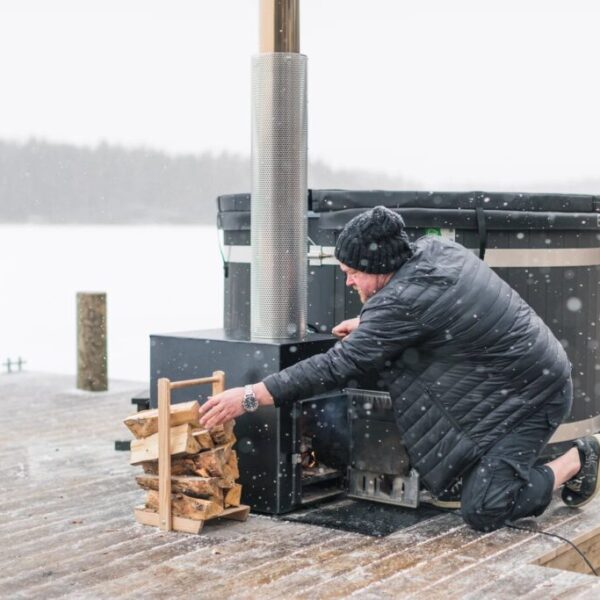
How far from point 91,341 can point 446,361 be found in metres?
3.95

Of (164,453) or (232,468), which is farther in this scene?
(232,468)

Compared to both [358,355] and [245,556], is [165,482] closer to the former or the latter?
[245,556]

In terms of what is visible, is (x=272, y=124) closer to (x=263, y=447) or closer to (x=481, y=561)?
(x=263, y=447)

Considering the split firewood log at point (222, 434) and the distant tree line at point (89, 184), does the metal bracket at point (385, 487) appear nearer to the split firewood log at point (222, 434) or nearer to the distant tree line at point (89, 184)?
the split firewood log at point (222, 434)

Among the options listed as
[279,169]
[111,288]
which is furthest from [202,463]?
[111,288]

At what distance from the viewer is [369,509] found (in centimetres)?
378

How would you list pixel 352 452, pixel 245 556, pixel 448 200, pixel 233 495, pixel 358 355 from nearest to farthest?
pixel 245 556 → pixel 358 355 → pixel 233 495 → pixel 352 452 → pixel 448 200

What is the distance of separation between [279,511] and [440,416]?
2.30 ft

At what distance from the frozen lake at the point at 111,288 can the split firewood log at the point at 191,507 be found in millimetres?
14890

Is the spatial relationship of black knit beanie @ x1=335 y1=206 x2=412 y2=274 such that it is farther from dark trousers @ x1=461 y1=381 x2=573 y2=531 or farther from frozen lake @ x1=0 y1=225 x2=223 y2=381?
frozen lake @ x1=0 y1=225 x2=223 y2=381

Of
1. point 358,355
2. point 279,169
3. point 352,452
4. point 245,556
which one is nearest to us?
point 245,556

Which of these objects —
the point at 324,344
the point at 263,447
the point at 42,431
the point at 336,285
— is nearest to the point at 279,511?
the point at 263,447

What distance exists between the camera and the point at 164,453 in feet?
11.2

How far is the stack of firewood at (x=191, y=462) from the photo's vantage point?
136 inches
